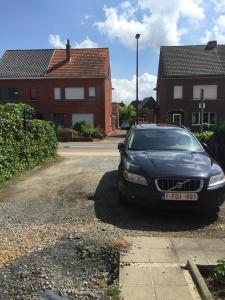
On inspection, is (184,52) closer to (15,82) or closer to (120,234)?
(15,82)

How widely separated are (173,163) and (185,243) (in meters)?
2.02

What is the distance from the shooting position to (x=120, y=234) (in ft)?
22.7

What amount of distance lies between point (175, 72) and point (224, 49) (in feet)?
23.1

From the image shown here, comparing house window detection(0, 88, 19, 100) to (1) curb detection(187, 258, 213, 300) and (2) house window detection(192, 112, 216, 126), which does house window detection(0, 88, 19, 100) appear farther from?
(1) curb detection(187, 258, 213, 300)

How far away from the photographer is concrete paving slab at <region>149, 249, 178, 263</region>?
568cm

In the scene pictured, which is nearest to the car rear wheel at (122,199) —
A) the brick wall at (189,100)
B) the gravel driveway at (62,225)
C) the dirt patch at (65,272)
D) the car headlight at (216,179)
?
the gravel driveway at (62,225)

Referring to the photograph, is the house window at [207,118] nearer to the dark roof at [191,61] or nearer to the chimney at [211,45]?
the dark roof at [191,61]

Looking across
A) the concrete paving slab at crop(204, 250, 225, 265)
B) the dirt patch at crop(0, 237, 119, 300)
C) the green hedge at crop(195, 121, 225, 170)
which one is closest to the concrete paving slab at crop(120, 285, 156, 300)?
the dirt patch at crop(0, 237, 119, 300)

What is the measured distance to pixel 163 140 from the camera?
9891 millimetres

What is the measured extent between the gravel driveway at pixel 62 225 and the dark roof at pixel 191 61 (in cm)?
4056

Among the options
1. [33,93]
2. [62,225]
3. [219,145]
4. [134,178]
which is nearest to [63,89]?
[33,93]

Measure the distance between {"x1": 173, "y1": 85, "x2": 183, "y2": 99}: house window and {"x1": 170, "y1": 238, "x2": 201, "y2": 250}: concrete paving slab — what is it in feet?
148

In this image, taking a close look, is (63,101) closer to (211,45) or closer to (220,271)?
(211,45)

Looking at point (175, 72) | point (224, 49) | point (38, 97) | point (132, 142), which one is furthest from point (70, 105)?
point (132, 142)
